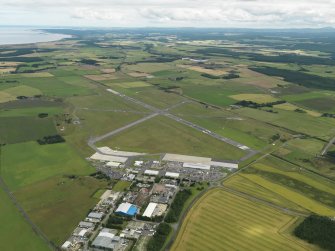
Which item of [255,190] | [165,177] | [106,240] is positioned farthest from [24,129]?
[255,190]

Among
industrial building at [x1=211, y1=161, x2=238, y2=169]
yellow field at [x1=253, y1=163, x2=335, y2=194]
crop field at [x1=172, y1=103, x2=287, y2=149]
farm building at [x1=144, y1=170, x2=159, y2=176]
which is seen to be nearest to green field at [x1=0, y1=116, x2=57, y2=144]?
farm building at [x1=144, y1=170, x2=159, y2=176]

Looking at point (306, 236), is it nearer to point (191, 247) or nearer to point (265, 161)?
point (191, 247)

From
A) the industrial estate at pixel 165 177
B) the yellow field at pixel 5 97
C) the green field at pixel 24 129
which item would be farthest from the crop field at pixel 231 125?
the yellow field at pixel 5 97

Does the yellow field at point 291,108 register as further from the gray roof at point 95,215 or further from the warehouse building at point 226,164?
the gray roof at point 95,215

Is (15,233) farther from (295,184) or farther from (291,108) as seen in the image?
(291,108)

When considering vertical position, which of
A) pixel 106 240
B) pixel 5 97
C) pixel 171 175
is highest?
pixel 106 240

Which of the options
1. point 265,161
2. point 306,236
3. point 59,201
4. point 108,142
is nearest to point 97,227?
point 59,201

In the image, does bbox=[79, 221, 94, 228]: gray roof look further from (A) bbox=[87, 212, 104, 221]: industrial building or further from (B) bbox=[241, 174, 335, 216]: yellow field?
(B) bbox=[241, 174, 335, 216]: yellow field
